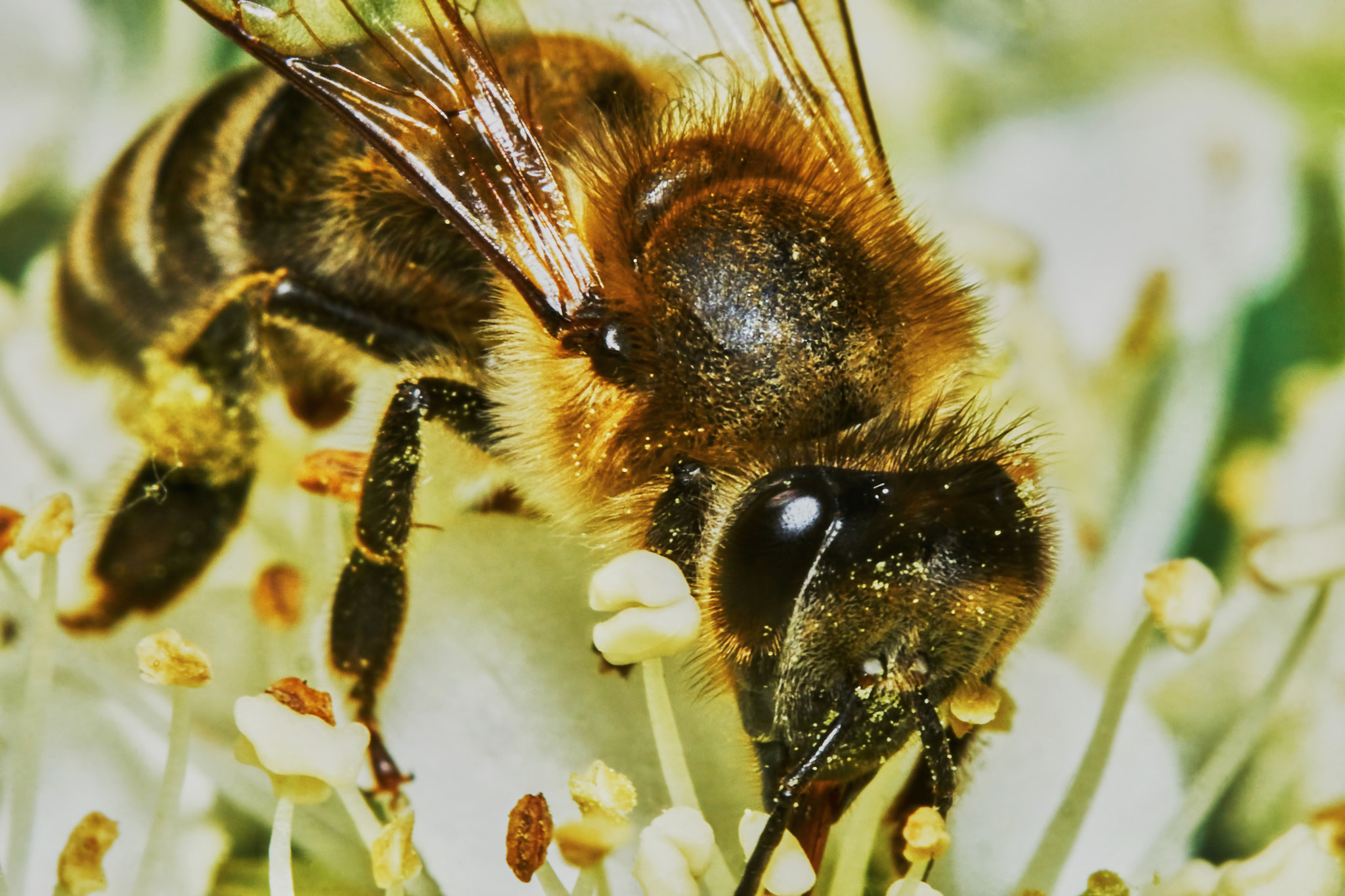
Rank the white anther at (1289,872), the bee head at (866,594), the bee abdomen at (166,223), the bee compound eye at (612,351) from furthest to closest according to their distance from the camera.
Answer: the bee abdomen at (166,223) → the white anther at (1289,872) → the bee compound eye at (612,351) → the bee head at (866,594)

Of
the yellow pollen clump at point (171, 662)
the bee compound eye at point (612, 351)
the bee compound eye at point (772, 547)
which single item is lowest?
the yellow pollen clump at point (171, 662)

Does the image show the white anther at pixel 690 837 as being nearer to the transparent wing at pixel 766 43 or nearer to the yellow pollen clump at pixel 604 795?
the yellow pollen clump at pixel 604 795

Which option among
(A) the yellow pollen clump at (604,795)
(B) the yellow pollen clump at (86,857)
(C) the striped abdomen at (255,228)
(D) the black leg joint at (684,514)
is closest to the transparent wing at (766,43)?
(C) the striped abdomen at (255,228)

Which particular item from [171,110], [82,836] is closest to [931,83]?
[171,110]

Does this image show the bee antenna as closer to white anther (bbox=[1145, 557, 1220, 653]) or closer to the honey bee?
the honey bee

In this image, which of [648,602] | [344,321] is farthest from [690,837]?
[344,321]

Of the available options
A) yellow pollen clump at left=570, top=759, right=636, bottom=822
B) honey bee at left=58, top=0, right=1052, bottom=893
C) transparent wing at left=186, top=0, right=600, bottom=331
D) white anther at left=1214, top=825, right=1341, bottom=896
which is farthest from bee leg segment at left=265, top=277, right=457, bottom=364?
white anther at left=1214, top=825, right=1341, bottom=896
